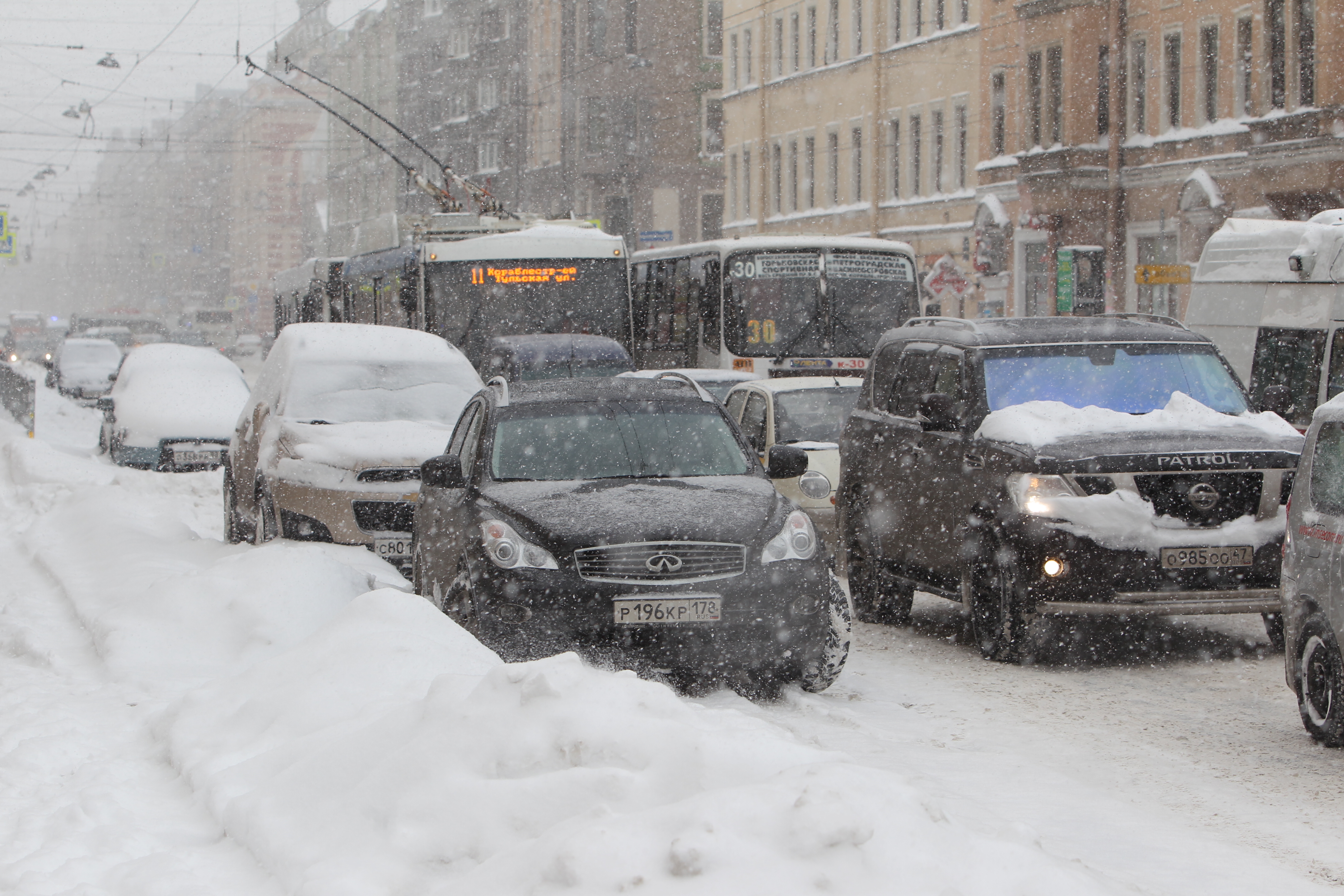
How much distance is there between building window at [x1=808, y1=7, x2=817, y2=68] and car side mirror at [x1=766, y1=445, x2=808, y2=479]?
157 ft

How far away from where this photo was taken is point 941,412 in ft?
34.6

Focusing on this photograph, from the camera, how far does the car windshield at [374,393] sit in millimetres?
13414

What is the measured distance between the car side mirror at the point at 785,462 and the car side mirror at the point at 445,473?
61.9 inches

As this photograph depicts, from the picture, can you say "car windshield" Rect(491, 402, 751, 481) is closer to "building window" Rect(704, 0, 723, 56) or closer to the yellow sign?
the yellow sign

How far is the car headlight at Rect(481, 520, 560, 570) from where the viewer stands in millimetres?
8344

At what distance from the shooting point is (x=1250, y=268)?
16.1 m

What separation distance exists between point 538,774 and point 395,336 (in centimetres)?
974

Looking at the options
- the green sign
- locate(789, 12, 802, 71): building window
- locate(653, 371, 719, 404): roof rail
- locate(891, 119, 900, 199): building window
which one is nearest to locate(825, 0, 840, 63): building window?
locate(789, 12, 802, 71): building window

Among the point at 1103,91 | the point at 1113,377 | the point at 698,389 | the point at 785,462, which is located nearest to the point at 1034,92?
the point at 1103,91

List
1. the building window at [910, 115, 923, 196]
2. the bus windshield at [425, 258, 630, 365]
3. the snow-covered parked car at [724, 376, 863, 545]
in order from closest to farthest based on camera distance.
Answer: the snow-covered parked car at [724, 376, 863, 545], the bus windshield at [425, 258, 630, 365], the building window at [910, 115, 923, 196]

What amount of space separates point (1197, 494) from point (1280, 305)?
6.55 meters

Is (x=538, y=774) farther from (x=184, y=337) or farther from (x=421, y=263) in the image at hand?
Answer: (x=184, y=337)

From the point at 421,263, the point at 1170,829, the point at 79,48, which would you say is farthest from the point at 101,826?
the point at 79,48

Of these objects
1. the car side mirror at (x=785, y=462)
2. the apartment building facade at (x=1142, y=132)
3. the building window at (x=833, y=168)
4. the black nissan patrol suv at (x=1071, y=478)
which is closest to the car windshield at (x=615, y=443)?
the car side mirror at (x=785, y=462)
